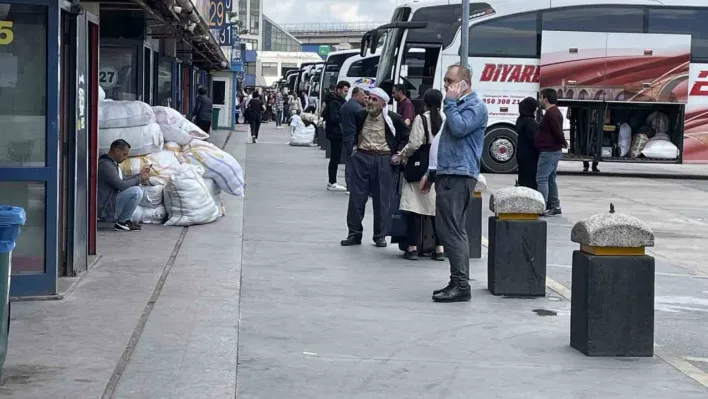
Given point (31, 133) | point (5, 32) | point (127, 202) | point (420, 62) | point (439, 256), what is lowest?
point (439, 256)

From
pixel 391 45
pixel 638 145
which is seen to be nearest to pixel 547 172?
pixel 391 45

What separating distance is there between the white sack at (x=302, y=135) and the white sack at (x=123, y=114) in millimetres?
22907

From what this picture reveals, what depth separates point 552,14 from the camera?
2656 centimetres

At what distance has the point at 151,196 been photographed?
45.0 feet

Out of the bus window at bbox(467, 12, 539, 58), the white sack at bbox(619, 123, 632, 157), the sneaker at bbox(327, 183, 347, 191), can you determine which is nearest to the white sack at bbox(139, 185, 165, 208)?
the sneaker at bbox(327, 183, 347, 191)

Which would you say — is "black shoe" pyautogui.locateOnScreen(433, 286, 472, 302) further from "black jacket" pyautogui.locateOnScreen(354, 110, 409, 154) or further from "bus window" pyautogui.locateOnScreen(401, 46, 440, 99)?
"bus window" pyautogui.locateOnScreen(401, 46, 440, 99)

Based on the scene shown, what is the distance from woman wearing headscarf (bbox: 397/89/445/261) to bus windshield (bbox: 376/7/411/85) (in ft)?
48.2

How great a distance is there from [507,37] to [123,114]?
48.9ft

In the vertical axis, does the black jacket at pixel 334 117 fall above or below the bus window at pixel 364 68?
below

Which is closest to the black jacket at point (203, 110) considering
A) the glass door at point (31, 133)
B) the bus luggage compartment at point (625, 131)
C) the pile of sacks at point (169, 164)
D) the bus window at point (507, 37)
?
the bus window at point (507, 37)

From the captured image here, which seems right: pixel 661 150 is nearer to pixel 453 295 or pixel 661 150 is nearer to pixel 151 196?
pixel 151 196

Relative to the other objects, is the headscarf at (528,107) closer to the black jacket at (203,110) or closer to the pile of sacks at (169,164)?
the pile of sacks at (169,164)

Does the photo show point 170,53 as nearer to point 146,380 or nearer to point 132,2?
point 132,2

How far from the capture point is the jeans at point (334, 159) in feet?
62.6
